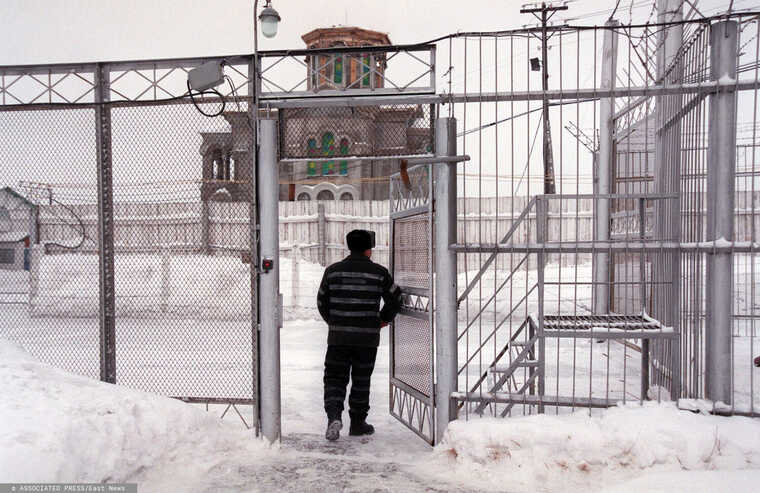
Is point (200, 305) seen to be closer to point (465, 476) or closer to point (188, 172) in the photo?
point (188, 172)

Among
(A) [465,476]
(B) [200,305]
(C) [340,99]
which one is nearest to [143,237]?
(B) [200,305]

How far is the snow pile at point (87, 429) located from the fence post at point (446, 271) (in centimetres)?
171

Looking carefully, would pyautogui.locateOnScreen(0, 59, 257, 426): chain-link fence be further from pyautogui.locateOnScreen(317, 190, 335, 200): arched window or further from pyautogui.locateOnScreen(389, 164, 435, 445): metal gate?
pyautogui.locateOnScreen(317, 190, 335, 200): arched window

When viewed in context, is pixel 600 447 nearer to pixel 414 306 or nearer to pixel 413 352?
pixel 413 352

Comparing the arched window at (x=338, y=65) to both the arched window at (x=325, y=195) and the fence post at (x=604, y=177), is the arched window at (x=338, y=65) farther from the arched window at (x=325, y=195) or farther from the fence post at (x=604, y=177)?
the arched window at (x=325, y=195)

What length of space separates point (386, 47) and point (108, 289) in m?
3.41

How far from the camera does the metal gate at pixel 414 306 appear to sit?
18.2 feet

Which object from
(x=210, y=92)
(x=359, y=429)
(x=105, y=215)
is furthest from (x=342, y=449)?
(x=210, y=92)

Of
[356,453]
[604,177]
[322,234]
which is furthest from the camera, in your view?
[322,234]

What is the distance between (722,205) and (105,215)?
213 inches

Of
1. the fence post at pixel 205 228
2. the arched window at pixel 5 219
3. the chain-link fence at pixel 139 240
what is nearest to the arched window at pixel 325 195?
the chain-link fence at pixel 139 240

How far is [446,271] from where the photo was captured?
5.30 meters

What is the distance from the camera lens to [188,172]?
5.97 meters

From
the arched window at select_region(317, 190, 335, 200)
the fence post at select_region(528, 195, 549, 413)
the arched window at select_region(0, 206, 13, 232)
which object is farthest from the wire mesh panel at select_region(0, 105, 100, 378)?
the arched window at select_region(317, 190, 335, 200)
